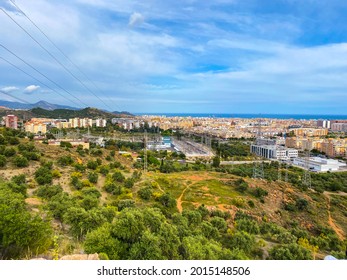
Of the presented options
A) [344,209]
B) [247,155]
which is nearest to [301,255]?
[344,209]

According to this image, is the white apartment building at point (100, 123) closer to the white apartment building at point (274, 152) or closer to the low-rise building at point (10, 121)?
the low-rise building at point (10, 121)

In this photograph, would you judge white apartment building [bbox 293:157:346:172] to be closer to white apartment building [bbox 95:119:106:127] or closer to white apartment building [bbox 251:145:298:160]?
white apartment building [bbox 251:145:298:160]

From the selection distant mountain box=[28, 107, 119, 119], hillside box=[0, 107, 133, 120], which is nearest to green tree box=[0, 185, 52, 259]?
hillside box=[0, 107, 133, 120]

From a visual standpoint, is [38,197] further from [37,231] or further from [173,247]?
[173,247]

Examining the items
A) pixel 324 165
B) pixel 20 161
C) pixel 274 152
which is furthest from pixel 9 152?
pixel 274 152

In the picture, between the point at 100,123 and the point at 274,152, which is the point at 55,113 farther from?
the point at 274,152

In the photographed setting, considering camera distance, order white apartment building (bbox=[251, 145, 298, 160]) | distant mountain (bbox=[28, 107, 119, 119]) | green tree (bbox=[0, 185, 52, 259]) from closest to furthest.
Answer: green tree (bbox=[0, 185, 52, 259]) → white apartment building (bbox=[251, 145, 298, 160]) → distant mountain (bbox=[28, 107, 119, 119])

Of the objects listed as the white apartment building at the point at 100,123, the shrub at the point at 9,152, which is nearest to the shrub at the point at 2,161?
the shrub at the point at 9,152
